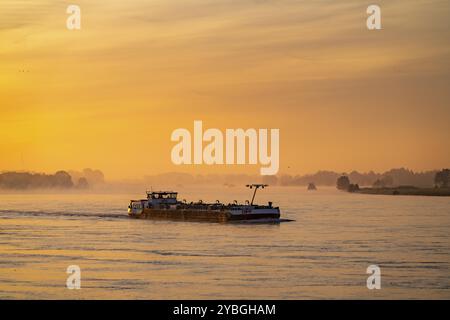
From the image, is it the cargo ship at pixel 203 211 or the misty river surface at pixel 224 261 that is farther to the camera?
the cargo ship at pixel 203 211

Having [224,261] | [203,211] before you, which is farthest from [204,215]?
[224,261]

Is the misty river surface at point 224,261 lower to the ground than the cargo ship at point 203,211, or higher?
lower

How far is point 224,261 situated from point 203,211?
54.5m

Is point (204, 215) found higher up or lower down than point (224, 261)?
higher up

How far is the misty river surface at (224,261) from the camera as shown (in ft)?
163

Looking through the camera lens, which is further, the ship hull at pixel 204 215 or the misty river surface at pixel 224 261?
the ship hull at pixel 204 215

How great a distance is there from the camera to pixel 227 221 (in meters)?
113

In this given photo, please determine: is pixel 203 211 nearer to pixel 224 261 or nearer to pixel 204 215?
pixel 204 215

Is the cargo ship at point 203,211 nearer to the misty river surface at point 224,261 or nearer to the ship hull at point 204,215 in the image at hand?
the ship hull at point 204,215

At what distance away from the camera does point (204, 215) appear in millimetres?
118688

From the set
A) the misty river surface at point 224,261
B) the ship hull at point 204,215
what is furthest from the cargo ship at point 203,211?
the misty river surface at point 224,261

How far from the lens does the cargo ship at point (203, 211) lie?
112125 millimetres

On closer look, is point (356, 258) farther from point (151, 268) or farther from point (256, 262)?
point (151, 268)
